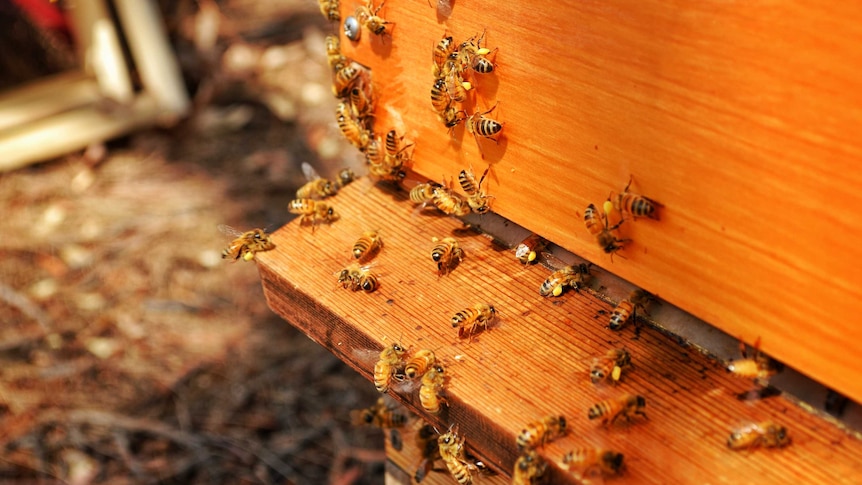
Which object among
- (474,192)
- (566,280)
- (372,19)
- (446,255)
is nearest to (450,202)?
(474,192)

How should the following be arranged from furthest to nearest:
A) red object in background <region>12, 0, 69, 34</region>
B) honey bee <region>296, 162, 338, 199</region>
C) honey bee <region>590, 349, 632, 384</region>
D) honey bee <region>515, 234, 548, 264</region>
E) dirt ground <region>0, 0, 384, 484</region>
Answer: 1. red object in background <region>12, 0, 69, 34</region>
2. dirt ground <region>0, 0, 384, 484</region>
3. honey bee <region>296, 162, 338, 199</region>
4. honey bee <region>515, 234, 548, 264</region>
5. honey bee <region>590, 349, 632, 384</region>

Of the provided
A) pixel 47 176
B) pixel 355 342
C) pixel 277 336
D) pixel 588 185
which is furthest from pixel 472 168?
pixel 47 176

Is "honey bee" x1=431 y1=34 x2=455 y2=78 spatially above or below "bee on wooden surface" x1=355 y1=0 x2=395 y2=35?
below

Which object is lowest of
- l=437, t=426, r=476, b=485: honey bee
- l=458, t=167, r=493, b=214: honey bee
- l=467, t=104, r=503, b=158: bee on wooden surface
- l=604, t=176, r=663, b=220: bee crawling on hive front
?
l=437, t=426, r=476, b=485: honey bee

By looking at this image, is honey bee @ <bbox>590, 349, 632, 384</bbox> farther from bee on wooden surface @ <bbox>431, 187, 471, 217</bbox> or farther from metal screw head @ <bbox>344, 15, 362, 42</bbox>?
metal screw head @ <bbox>344, 15, 362, 42</bbox>

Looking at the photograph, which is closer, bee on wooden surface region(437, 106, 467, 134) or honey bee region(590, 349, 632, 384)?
honey bee region(590, 349, 632, 384)

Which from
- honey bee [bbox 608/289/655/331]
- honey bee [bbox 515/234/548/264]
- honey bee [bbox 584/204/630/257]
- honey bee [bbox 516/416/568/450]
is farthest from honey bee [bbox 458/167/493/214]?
honey bee [bbox 516/416/568/450]

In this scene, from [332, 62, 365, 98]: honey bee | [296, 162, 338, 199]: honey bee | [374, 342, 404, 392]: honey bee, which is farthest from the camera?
[296, 162, 338, 199]: honey bee
